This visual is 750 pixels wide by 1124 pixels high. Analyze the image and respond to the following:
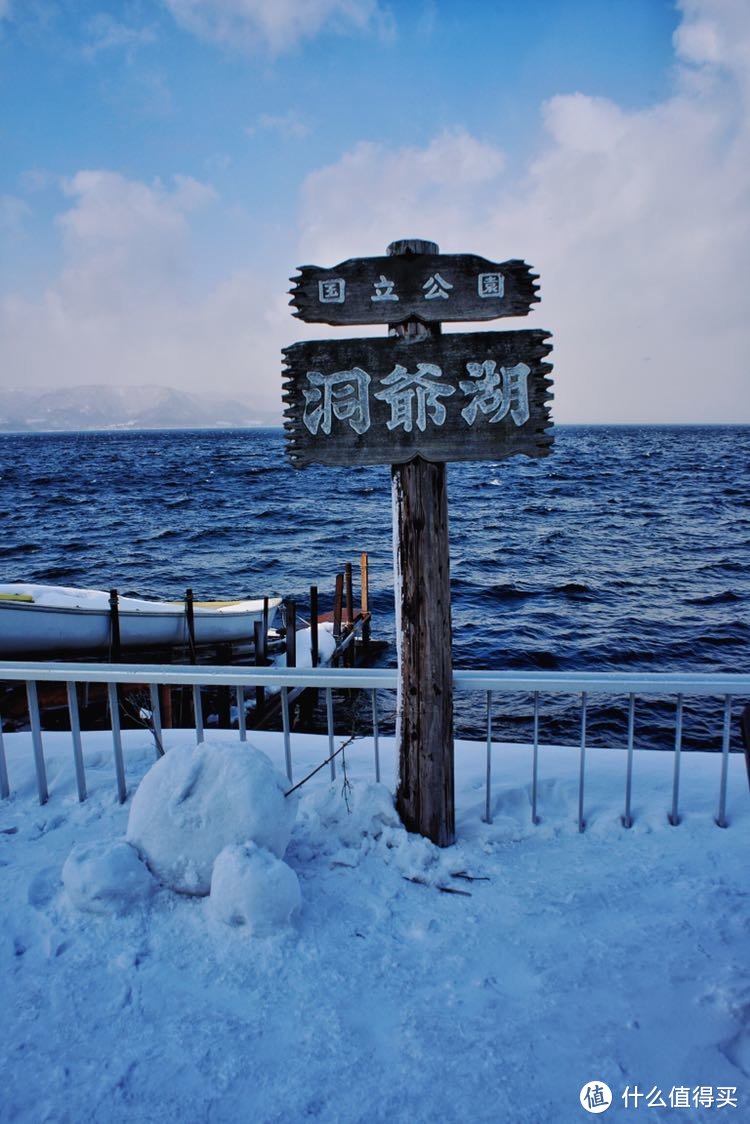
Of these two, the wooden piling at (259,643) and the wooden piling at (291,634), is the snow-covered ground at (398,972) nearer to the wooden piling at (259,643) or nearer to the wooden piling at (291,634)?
the wooden piling at (291,634)

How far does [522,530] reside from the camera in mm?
29312

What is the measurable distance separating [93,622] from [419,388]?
10.5 m

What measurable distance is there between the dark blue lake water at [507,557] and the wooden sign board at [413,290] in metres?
8.97

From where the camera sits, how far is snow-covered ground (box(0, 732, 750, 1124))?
226cm

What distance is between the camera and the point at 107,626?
492 inches

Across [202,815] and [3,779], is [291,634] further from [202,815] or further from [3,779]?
[202,815]

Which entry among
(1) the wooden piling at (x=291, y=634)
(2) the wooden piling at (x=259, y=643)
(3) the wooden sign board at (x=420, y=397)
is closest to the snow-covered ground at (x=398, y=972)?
(3) the wooden sign board at (x=420, y=397)

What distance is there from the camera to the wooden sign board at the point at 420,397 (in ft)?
10.6

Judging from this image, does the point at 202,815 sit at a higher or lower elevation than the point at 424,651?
lower

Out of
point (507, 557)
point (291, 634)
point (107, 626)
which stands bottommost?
point (507, 557)

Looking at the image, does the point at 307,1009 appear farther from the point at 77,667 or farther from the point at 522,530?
the point at 522,530

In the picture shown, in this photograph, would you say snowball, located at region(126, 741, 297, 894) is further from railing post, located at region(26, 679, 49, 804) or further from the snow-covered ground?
railing post, located at region(26, 679, 49, 804)

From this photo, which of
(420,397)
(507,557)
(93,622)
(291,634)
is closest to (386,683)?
(420,397)

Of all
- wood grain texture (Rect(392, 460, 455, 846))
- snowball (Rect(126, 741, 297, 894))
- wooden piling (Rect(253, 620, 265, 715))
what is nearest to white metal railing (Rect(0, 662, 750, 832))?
wood grain texture (Rect(392, 460, 455, 846))
